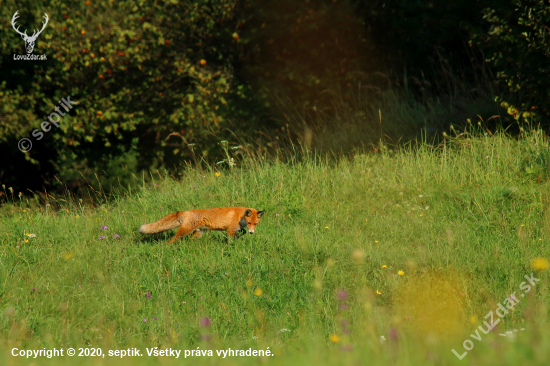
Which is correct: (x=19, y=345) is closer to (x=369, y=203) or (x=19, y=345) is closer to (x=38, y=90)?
(x=369, y=203)

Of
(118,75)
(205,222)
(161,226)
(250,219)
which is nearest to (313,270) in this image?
(250,219)

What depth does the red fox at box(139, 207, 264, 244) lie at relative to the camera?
5.75 metres

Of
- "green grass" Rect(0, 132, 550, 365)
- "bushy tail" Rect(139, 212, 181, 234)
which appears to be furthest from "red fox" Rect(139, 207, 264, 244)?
"green grass" Rect(0, 132, 550, 365)

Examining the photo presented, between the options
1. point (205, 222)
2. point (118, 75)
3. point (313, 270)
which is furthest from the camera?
point (118, 75)

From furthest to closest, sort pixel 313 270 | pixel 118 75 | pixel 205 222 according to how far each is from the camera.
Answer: pixel 118 75 → pixel 205 222 → pixel 313 270

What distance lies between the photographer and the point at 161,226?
19.0 ft

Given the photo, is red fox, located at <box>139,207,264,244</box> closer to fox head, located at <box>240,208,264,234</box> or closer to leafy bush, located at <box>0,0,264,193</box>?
fox head, located at <box>240,208,264,234</box>

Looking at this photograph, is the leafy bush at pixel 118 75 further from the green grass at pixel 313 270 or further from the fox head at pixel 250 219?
the fox head at pixel 250 219

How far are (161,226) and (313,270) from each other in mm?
1981

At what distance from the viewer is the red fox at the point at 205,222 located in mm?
5754

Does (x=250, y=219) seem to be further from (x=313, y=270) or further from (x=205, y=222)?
(x=313, y=270)

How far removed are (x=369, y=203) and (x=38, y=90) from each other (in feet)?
25.9

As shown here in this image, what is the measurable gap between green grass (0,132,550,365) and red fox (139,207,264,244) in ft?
0.56

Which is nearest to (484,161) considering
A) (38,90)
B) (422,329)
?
(422,329)
